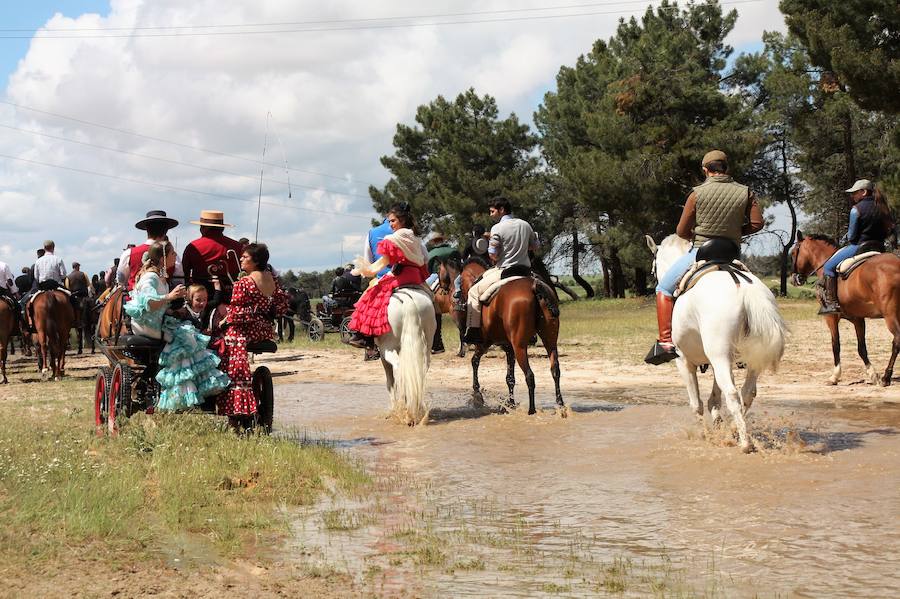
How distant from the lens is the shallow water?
5.16m

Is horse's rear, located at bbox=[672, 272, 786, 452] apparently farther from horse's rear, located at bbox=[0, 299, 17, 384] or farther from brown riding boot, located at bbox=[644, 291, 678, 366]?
horse's rear, located at bbox=[0, 299, 17, 384]

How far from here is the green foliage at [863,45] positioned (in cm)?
2433

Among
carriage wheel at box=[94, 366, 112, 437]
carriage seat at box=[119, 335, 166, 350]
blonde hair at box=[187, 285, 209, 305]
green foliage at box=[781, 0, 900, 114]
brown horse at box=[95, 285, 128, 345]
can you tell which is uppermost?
green foliage at box=[781, 0, 900, 114]

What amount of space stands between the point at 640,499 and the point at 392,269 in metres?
4.85

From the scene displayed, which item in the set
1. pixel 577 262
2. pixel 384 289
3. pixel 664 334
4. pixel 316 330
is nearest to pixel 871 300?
pixel 664 334

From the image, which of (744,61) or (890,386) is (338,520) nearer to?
(890,386)

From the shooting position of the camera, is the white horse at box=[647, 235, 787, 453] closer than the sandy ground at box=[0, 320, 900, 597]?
No

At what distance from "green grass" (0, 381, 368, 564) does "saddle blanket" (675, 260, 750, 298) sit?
3203mm

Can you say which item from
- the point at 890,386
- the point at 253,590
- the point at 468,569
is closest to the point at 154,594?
the point at 253,590

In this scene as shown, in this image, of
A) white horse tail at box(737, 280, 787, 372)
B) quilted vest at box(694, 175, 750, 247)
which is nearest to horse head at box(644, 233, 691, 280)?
quilted vest at box(694, 175, 750, 247)

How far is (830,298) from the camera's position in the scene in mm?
13766

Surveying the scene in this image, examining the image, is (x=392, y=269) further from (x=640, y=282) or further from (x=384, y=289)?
(x=640, y=282)

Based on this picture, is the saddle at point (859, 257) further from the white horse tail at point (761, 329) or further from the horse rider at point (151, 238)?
the horse rider at point (151, 238)

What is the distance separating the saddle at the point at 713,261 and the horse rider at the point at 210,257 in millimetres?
4435
